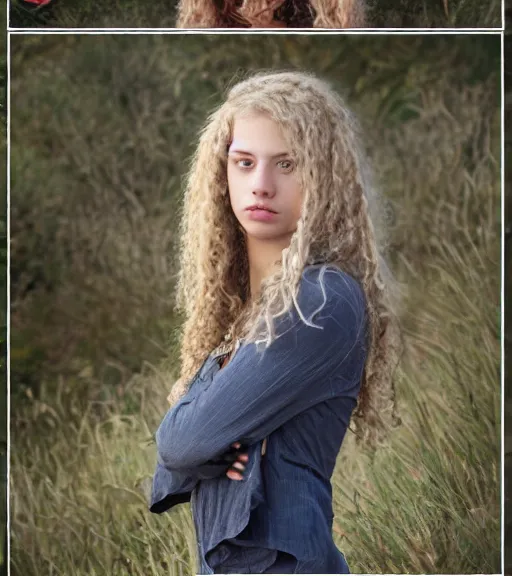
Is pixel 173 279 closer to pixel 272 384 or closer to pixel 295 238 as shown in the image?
pixel 295 238

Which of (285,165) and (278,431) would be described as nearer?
(278,431)

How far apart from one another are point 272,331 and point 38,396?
48.0 inches

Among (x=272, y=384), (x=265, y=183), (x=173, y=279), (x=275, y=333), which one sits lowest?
(x=272, y=384)

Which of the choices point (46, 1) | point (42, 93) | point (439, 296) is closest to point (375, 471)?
point (439, 296)

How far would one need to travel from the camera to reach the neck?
3.14m

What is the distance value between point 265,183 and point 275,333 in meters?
0.51

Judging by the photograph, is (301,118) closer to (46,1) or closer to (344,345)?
(344,345)

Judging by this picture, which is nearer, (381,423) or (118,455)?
(381,423)

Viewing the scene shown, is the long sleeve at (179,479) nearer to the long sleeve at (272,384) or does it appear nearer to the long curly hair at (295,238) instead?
the long sleeve at (272,384)

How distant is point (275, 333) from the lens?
2.85 m

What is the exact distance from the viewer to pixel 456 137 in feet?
11.8

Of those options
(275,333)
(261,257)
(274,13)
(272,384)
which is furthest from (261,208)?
(274,13)

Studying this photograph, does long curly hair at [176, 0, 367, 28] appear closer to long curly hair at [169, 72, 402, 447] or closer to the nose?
long curly hair at [169, 72, 402, 447]

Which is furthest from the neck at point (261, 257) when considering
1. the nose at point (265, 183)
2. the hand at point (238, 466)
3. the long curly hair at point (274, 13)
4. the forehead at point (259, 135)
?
the long curly hair at point (274, 13)
